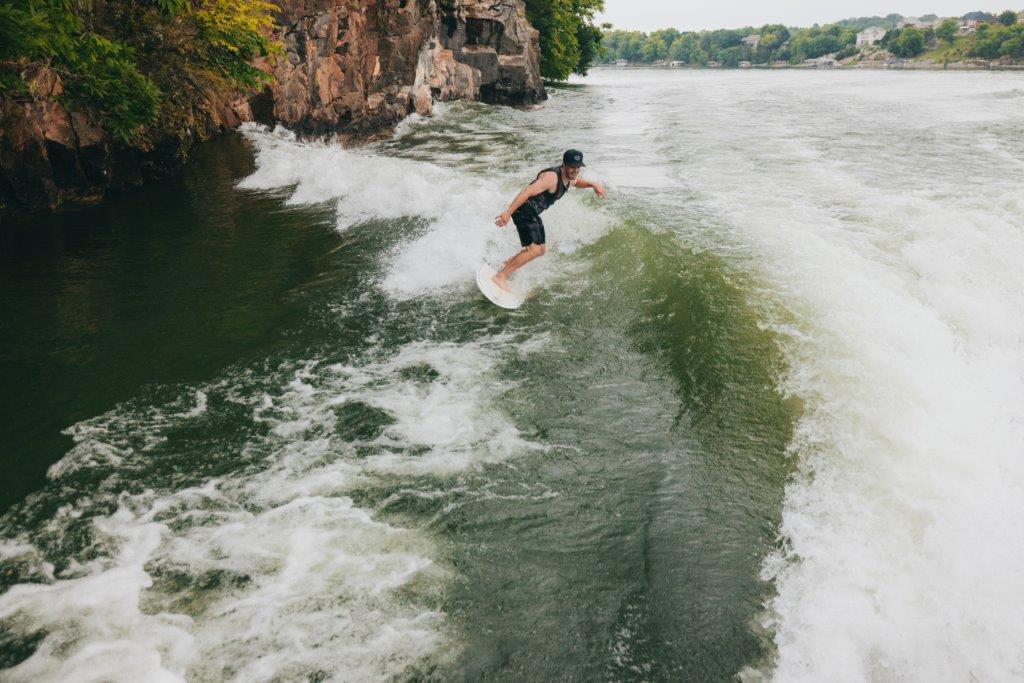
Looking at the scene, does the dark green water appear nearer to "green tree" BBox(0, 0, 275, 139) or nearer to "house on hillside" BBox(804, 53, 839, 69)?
"green tree" BBox(0, 0, 275, 139)

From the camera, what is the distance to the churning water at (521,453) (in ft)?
12.0

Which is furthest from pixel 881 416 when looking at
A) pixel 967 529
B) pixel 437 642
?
pixel 437 642

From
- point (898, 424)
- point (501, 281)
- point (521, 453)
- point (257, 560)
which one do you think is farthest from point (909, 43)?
point (257, 560)

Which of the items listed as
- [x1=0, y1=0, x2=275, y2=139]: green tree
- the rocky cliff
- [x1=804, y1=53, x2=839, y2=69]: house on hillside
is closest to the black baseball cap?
[x1=0, y1=0, x2=275, y2=139]: green tree

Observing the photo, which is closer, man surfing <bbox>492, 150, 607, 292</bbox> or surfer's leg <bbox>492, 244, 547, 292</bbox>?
man surfing <bbox>492, 150, 607, 292</bbox>

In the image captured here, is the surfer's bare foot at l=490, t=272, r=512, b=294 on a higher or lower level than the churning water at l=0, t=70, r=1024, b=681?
higher

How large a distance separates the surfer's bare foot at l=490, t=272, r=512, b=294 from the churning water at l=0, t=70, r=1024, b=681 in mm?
368

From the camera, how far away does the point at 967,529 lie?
4.45 m

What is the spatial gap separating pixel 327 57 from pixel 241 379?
21082mm

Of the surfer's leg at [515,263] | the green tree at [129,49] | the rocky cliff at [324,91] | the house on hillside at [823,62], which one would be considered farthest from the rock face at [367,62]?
the house on hillside at [823,62]

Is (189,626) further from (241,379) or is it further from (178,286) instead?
(178,286)

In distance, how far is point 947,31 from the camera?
143 meters

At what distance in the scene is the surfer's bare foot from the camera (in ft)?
27.7

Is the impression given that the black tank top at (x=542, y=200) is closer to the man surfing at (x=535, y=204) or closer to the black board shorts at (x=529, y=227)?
the man surfing at (x=535, y=204)
